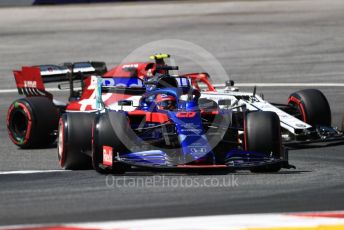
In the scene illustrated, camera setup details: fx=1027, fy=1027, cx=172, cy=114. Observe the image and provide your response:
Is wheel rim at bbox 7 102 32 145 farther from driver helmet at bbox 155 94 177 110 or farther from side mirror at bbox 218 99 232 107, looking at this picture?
side mirror at bbox 218 99 232 107

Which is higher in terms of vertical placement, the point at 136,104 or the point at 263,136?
the point at 136,104

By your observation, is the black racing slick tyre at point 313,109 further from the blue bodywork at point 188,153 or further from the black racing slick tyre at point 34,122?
the black racing slick tyre at point 34,122

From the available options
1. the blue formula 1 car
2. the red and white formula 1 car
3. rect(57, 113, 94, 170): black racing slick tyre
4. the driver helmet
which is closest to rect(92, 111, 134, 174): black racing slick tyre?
the blue formula 1 car

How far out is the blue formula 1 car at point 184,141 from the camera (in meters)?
10.7

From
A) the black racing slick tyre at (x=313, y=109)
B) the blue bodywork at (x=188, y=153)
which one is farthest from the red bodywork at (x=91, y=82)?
the blue bodywork at (x=188, y=153)

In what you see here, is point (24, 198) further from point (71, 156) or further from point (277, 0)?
point (277, 0)

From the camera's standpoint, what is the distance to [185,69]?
2189cm

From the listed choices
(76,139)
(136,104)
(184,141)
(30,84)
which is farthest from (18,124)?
(184,141)

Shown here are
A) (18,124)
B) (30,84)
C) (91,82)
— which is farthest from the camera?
(30,84)

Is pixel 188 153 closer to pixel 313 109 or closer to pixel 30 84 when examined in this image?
pixel 313 109

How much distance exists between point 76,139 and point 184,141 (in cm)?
126

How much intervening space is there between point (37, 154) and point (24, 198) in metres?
3.14

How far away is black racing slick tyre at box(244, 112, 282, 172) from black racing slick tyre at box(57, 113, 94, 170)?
174 cm

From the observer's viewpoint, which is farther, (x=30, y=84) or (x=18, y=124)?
(x=30, y=84)
